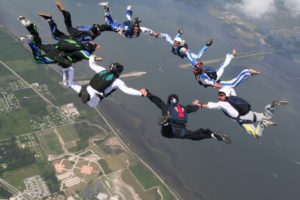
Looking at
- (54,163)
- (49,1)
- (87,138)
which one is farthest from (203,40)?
(54,163)

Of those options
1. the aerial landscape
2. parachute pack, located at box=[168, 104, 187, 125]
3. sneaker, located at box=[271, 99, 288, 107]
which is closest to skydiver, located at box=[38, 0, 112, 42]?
parachute pack, located at box=[168, 104, 187, 125]

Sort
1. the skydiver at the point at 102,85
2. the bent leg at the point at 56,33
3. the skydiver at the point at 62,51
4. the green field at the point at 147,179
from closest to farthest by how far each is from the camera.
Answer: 1. the skydiver at the point at 102,85
2. the skydiver at the point at 62,51
3. the bent leg at the point at 56,33
4. the green field at the point at 147,179

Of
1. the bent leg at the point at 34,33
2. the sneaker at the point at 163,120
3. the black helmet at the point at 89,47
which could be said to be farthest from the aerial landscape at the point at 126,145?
the sneaker at the point at 163,120

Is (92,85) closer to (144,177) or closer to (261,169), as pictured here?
(144,177)

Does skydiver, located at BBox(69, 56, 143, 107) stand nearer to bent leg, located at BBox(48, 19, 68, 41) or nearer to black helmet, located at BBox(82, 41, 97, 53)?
black helmet, located at BBox(82, 41, 97, 53)

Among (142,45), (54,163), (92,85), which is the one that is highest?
(92,85)

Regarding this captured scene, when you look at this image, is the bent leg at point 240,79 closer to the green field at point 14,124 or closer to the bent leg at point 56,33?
the bent leg at point 56,33
